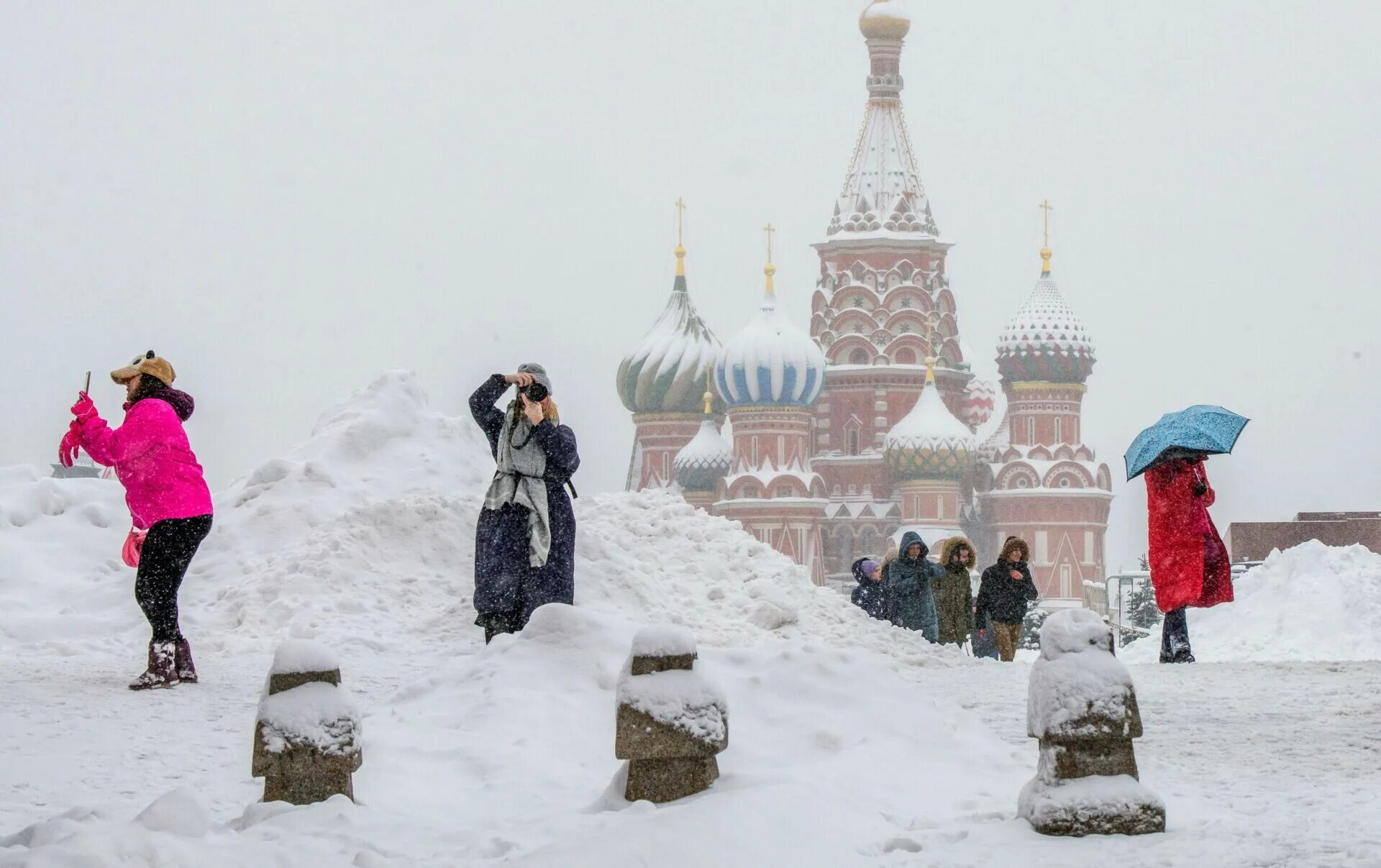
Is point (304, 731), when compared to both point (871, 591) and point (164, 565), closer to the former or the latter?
point (164, 565)

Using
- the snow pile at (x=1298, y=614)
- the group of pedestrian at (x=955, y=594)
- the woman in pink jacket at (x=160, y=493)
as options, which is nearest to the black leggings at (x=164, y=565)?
the woman in pink jacket at (x=160, y=493)

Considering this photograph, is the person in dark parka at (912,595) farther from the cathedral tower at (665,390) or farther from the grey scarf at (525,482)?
the cathedral tower at (665,390)

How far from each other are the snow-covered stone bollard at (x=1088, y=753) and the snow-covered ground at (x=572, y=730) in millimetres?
80

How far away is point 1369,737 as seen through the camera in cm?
714

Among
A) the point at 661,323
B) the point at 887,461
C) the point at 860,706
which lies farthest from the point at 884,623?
the point at 661,323

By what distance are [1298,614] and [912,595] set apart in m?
5.63

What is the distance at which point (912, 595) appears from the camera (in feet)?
41.7

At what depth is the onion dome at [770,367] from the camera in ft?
192

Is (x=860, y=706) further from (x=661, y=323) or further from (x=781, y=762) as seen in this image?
(x=661, y=323)

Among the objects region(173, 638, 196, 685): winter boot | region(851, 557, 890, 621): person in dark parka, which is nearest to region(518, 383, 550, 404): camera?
region(173, 638, 196, 685): winter boot

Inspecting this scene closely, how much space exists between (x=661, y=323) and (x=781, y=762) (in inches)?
2327

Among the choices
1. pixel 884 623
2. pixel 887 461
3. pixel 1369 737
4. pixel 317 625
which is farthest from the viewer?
pixel 887 461

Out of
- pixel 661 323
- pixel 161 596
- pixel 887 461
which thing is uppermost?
pixel 661 323

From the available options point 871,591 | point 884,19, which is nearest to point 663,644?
point 871,591
